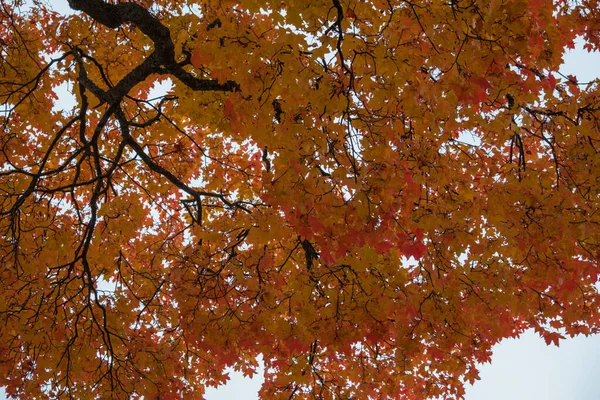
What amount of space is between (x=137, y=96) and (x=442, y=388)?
6.64 metres

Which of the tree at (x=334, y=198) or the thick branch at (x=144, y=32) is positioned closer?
the tree at (x=334, y=198)

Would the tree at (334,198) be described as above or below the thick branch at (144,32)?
below

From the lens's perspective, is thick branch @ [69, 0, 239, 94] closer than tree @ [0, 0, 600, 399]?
No

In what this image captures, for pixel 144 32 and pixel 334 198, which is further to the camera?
pixel 144 32

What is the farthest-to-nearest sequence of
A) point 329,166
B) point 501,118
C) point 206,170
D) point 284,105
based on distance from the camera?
point 206,170 < point 501,118 < point 284,105 < point 329,166

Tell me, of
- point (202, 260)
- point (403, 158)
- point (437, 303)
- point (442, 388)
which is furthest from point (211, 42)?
point (442, 388)

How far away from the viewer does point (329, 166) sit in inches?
143

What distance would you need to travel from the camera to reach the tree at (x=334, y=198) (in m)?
3.41

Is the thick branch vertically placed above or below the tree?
above

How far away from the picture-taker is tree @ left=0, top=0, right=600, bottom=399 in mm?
3410

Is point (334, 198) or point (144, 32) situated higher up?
point (144, 32)

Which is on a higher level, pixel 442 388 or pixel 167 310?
pixel 167 310

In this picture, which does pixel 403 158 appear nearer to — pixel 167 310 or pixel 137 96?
pixel 167 310

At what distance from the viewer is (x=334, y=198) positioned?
12.4 feet
